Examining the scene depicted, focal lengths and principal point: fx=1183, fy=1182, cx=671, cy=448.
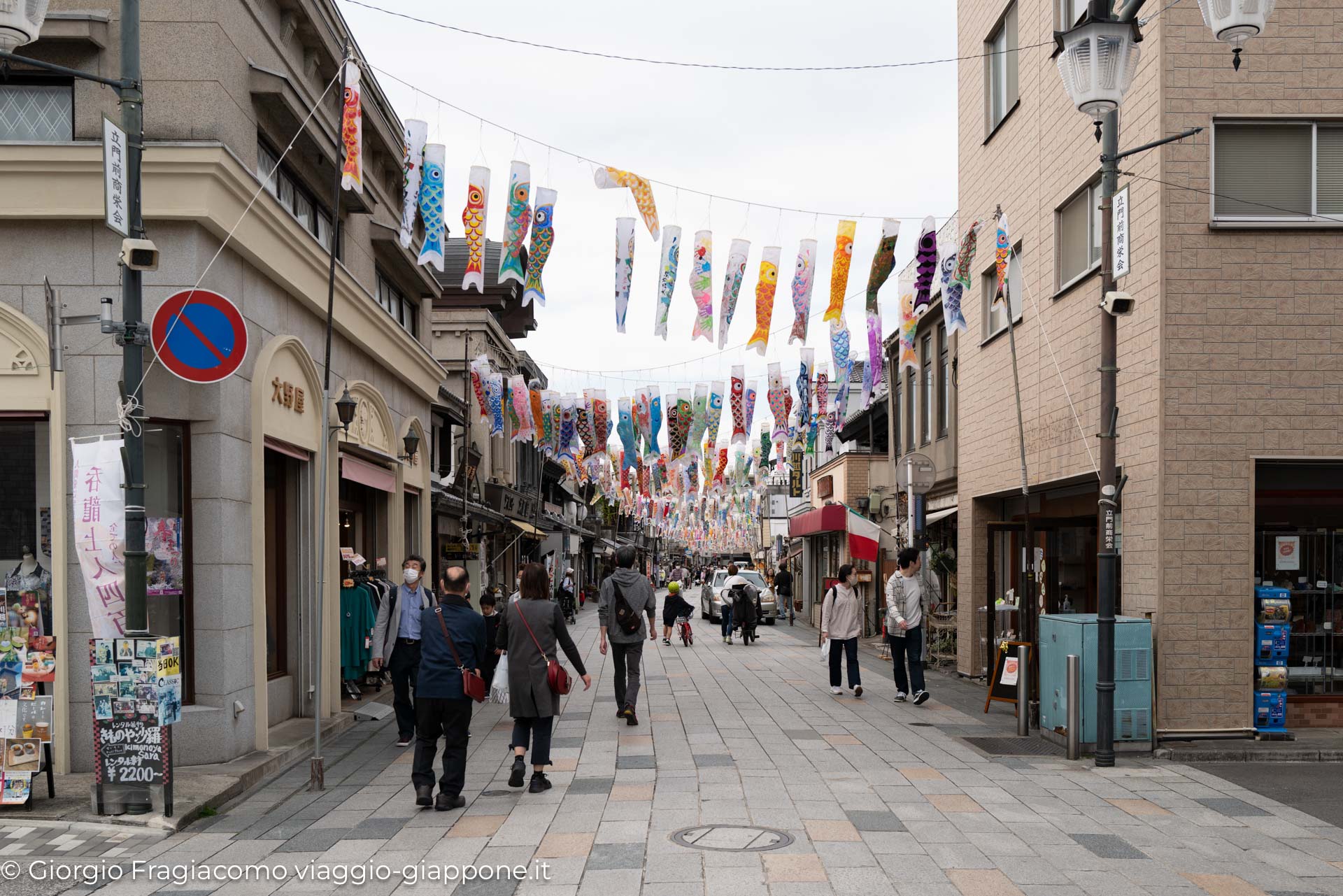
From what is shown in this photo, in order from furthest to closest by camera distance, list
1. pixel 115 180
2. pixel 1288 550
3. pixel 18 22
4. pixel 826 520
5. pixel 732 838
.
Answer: pixel 826 520 < pixel 1288 550 < pixel 115 180 < pixel 732 838 < pixel 18 22

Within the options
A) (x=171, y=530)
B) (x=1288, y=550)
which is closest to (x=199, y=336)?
(x=171, y=530)

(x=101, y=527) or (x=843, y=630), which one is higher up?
(x=101, y=527)

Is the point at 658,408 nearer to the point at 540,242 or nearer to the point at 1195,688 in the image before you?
the point at 540,242

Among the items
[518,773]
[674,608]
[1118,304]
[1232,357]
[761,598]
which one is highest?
[1118,304]

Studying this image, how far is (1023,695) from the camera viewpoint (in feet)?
40.9

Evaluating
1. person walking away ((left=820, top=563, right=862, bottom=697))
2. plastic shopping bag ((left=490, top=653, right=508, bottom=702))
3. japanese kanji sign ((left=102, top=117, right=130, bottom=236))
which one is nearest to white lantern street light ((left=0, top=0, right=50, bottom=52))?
japanese kanji sign ((left=102, top=117, right=130, bottom=236))

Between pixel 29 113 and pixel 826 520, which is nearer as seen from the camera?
pixel 29 113

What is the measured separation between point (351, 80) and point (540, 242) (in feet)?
11.4

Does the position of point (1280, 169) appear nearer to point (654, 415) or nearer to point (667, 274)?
point (667, 274)

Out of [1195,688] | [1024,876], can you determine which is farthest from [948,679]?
[1024,876]

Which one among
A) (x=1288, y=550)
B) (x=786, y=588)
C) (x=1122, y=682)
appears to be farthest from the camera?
(x=786, y=588)

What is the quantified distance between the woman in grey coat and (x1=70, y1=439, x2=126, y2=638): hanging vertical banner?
309 cm

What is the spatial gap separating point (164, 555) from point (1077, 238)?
1116 cm

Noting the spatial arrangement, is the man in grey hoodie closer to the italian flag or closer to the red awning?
the italian flag
